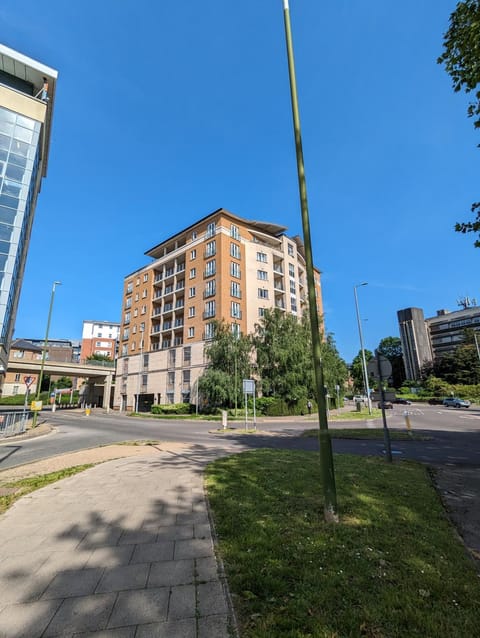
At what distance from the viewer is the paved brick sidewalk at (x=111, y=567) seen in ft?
8.10

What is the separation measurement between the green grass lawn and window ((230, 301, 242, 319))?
36.7 meters

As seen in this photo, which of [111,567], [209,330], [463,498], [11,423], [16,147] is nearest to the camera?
[111,567]

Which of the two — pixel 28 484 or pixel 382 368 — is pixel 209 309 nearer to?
pixel 382 368

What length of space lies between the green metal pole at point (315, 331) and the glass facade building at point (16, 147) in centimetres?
2813

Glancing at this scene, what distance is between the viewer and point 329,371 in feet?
129

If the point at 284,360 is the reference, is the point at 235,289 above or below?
above

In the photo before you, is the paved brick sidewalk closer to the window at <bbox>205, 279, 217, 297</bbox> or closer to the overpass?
the window at <bbox>205, 279, 217, 297</bbox>

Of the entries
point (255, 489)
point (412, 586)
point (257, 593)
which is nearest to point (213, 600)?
point (257, 593)

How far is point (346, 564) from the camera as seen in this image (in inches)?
126

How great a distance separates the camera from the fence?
16.8 metres

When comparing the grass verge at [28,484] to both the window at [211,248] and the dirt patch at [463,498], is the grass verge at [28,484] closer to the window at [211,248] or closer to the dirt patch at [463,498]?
the dirt patch at [463,498]

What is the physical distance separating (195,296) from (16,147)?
25.0 m

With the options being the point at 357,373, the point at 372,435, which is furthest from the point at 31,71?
the point at 357,373

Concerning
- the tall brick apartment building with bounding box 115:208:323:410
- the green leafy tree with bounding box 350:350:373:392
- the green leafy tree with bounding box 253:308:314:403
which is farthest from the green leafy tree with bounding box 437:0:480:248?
the green leafy tree with bounding box 350:350:373:392
